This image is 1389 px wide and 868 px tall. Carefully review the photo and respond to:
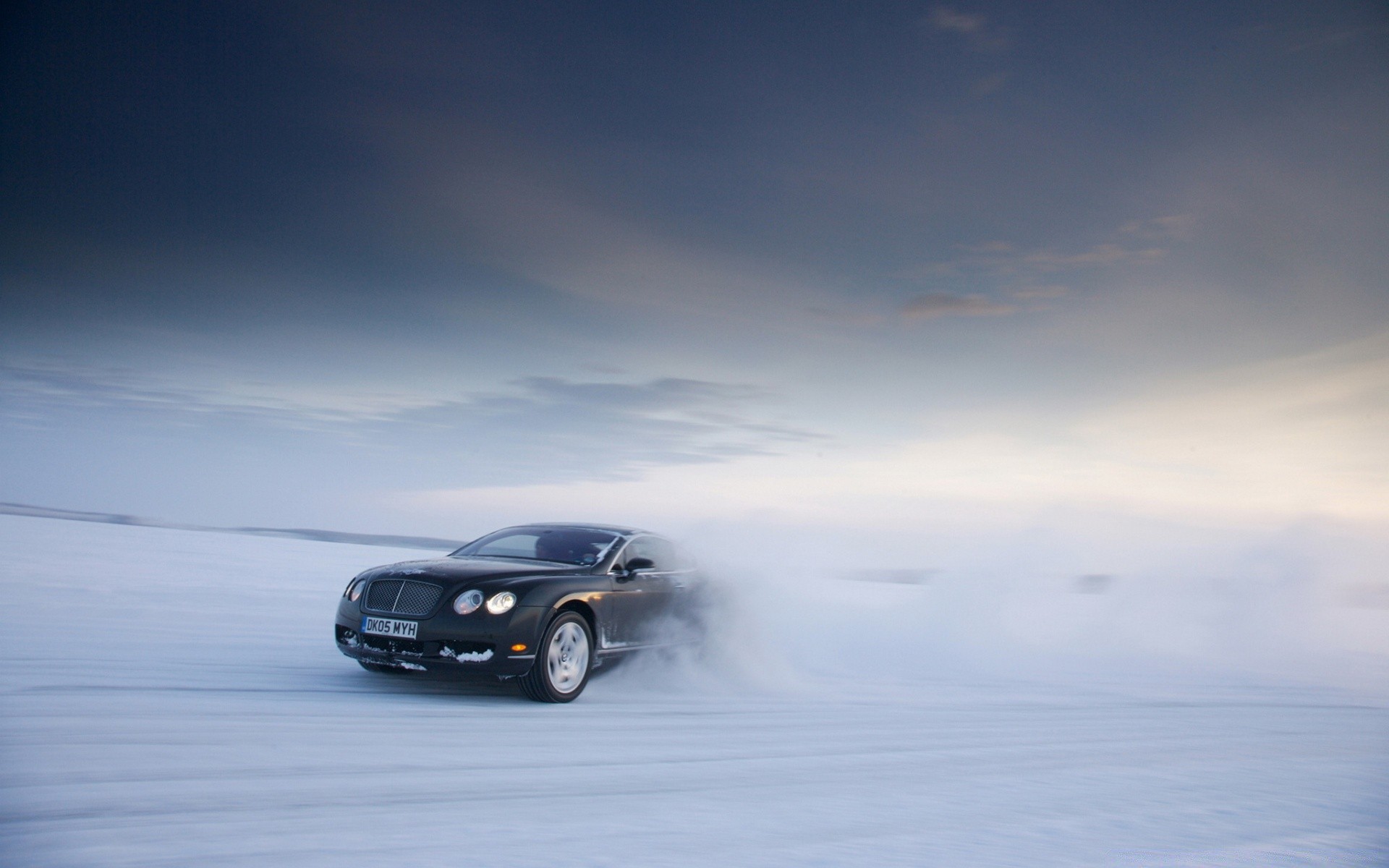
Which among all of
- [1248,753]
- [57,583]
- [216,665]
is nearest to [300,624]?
[216,665]

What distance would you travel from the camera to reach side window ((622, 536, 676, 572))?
973 centimetres

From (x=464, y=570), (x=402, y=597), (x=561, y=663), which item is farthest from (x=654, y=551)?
(x=402, y=597)

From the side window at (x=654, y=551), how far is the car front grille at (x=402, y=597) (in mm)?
2036

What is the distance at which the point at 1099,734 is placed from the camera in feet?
26.6

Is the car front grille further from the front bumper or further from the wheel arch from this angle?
the wheel arch

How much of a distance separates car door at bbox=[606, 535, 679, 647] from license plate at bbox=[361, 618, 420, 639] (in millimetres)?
1860

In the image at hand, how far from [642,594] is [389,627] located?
246 cm

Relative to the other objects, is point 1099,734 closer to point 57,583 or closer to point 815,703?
point 815,703

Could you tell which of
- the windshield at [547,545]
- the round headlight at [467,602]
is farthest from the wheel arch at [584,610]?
the round headlight at [467,602]

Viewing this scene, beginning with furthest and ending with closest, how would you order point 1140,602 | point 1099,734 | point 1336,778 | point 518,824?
point 1140,602 < point 1099,734 < point 1336,778 < point 518,824

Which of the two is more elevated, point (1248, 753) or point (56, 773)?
point (1248, 753)

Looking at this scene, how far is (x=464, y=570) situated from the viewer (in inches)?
336

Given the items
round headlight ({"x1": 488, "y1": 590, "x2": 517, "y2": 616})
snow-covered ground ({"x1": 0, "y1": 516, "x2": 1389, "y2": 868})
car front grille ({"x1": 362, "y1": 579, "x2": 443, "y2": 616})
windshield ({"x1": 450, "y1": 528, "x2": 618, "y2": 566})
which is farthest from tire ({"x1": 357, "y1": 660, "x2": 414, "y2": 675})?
windshield ({"x1": 450, "y1": 528, "x2": 618, "y2": 566})

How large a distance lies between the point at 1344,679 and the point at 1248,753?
7277mm
